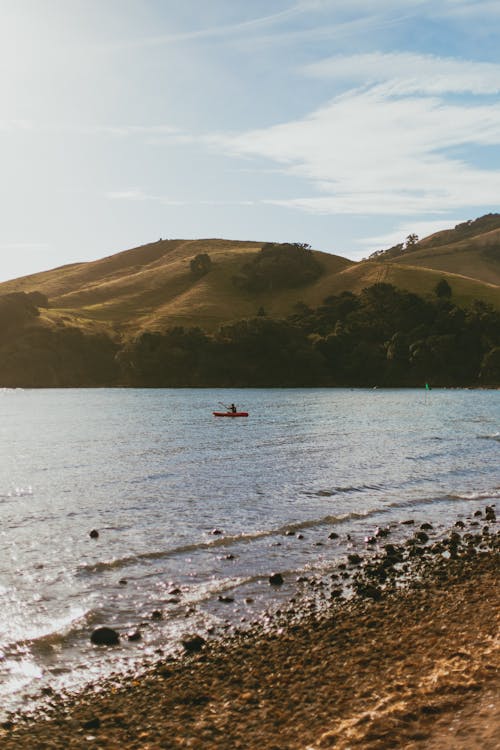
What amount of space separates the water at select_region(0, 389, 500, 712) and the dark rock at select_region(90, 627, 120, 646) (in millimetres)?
334

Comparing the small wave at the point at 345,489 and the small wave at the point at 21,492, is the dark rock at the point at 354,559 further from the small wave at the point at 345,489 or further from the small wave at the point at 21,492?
the small wave at the point at 21,492

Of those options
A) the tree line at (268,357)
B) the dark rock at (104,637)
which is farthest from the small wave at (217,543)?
the tree line at (268,357)

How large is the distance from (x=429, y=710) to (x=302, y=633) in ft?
15.7

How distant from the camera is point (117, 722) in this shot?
10.3 meters

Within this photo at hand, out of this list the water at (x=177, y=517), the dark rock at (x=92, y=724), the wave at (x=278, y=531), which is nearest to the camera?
the dark rock at (x=92, y=724)

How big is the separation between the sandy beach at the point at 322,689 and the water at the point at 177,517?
1271mm

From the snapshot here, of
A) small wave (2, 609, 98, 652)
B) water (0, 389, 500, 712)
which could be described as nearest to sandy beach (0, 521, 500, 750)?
water (0, 389, 500, 712)

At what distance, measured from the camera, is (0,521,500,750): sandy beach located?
369 inches

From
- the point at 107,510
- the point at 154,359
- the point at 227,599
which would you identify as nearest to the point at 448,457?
the point at 107,510

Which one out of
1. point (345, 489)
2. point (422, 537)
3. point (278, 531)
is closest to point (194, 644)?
point (278, 531)

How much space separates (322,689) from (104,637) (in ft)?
17.9

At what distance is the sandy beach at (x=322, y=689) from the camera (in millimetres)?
9367

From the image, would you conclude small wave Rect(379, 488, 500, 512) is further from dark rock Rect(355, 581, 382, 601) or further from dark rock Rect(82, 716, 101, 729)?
dark rock Rect(82, 716, 101, 729)

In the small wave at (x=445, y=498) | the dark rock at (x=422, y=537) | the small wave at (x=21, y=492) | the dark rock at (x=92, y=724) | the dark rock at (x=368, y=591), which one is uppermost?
the dark rock at (x=92, y=724)
